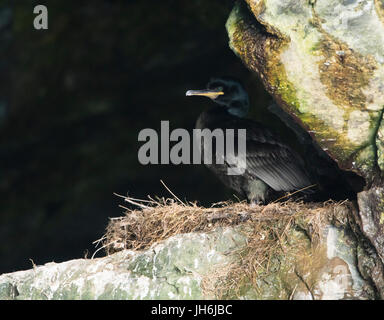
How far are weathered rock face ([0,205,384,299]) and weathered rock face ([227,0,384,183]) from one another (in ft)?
1.51

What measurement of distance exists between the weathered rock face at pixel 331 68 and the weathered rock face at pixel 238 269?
1.51ft

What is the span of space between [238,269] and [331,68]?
1.43 m

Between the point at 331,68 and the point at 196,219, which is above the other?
the point at 331,68

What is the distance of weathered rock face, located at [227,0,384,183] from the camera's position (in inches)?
169

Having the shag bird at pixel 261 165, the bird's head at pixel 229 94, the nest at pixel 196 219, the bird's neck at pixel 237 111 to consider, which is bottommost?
the nest at pixel 196 219

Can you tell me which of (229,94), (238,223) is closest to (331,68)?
(238,223)

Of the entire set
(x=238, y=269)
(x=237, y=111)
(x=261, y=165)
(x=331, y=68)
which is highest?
(x=237, y=111)

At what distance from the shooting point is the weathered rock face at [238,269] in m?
4.43

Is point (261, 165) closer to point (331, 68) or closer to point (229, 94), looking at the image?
point (229, 94)

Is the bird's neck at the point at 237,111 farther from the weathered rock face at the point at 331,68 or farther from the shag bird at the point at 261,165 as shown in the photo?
the weathered rock face at the point at 331,68

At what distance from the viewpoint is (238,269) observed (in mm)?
4543

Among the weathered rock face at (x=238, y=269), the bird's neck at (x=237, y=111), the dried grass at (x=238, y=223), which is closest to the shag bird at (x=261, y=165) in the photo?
the bird's neck at (x=237, y=111)

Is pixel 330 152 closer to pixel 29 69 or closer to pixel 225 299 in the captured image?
pixel 225 299
